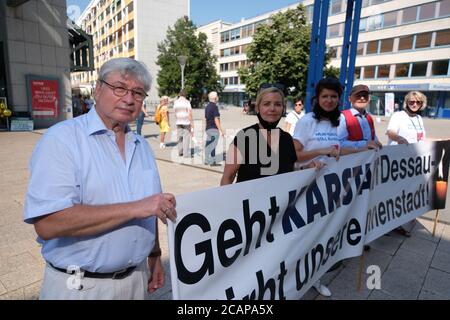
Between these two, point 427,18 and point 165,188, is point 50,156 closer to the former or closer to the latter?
point 165,188

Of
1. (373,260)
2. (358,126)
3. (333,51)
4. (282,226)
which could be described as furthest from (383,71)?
(282,226)

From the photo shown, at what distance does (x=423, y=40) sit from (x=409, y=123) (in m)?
38.3

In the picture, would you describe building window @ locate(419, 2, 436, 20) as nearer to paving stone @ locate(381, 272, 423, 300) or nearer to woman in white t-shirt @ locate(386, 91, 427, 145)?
woman in white t-shirt @ locate(386, 91, 427, 145)

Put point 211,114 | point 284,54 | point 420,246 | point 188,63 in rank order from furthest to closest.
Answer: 1. point 188,63
2. point 284,54
3. point 211,114
4. point 420,246

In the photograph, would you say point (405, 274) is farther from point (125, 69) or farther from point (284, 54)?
point (284, 54)

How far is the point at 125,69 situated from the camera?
145 cm

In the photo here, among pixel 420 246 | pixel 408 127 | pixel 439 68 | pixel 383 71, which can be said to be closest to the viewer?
pixel 420 246

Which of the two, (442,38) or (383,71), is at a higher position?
(442,38)

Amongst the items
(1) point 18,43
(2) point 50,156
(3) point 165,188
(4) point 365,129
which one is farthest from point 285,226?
(1) point 18,43

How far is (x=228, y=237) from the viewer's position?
171cm

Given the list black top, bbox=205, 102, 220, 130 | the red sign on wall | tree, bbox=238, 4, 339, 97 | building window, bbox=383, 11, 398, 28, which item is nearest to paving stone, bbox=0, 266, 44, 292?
black top, bbox=205, 102, 220, 130

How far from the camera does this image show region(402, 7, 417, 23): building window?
34062 millimetres

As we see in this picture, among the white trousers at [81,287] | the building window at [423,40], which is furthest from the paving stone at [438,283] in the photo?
the building window at [423,40]

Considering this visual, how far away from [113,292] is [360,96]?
116 inches
